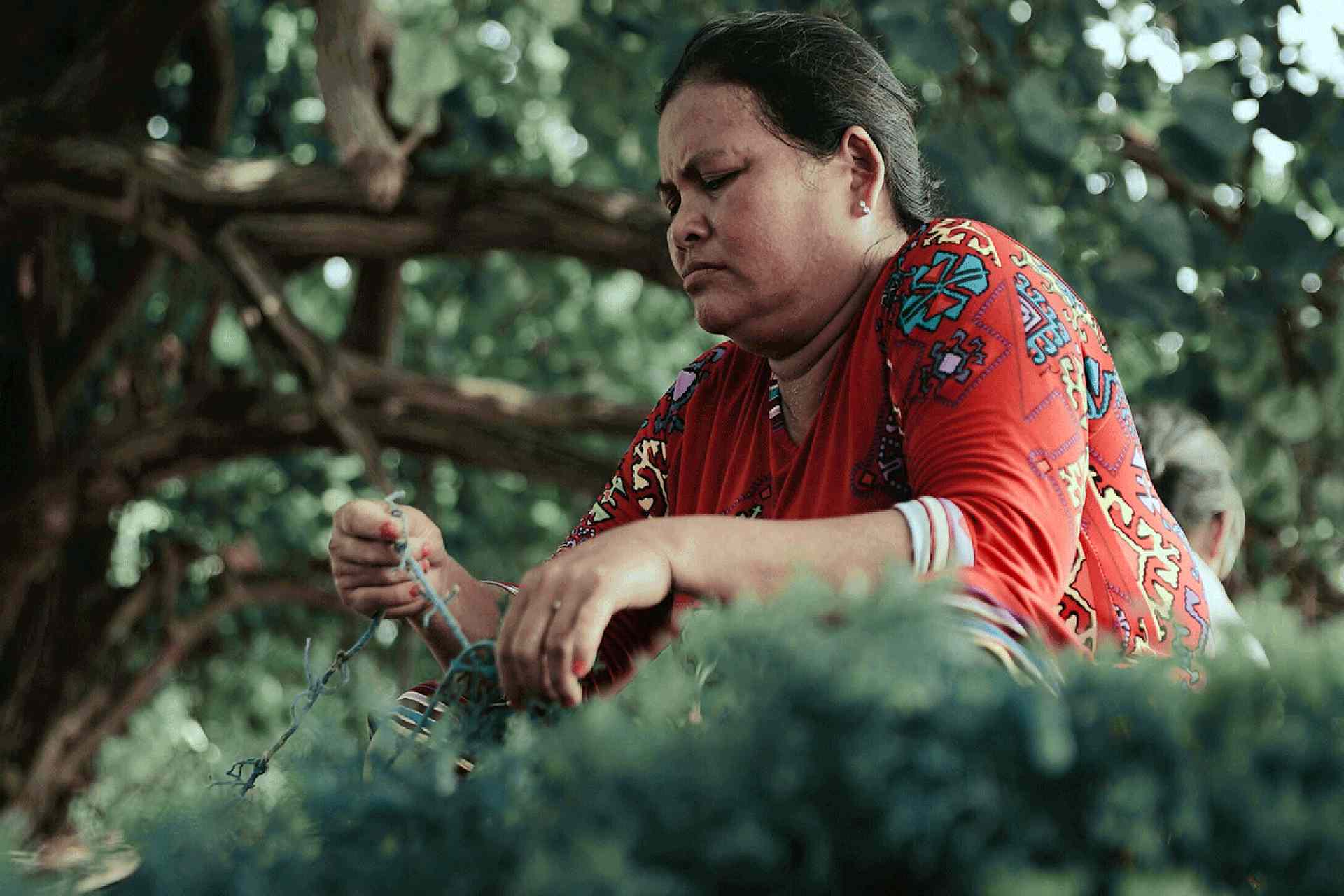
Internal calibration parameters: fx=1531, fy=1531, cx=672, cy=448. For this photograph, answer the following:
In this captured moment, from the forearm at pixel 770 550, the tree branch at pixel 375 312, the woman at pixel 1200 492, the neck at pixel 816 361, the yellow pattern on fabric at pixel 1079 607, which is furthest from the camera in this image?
the tree branch at pixel 375 312

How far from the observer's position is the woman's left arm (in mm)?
929

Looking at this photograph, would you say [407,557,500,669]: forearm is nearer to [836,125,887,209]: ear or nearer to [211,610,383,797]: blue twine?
[211,610,383,797]: blue twine

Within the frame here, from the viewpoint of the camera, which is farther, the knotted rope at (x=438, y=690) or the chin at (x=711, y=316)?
the chin at (x=711, y=316)

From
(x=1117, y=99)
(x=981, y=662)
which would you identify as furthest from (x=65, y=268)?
(x=981, y=662)

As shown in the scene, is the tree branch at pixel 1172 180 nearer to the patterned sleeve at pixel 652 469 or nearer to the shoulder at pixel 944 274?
the patterned sleeve at pixel 652 469

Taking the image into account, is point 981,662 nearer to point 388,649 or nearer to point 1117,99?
point 1117,99

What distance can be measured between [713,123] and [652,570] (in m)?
0.67

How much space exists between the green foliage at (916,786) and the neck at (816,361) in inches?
35.9

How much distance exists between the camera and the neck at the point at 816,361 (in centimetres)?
153

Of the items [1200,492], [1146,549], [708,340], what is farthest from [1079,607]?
[708,340]

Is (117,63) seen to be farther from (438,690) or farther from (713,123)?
(438,690)

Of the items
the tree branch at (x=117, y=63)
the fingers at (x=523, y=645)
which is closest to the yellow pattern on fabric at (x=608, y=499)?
the fingers at (x=523, y=645)

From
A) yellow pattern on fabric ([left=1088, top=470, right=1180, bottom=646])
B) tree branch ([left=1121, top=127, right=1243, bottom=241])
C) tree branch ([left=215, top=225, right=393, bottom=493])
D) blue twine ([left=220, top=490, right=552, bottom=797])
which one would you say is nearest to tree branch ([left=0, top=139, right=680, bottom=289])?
tree branch ([left=215, top=225, right=393, bottom=493])

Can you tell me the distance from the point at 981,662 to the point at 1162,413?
211 centimetres
